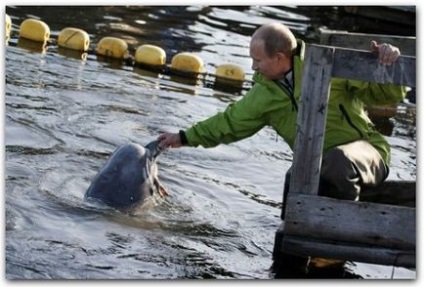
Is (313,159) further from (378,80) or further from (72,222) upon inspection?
(72,222)

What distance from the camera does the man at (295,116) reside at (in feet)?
21.0

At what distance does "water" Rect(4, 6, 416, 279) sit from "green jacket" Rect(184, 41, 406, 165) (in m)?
0.82

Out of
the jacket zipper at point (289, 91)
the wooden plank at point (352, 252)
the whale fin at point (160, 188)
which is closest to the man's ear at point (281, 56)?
the jacket zipper at point (289, 91)

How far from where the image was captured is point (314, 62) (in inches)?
236

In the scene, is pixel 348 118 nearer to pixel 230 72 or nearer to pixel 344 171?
pixel 344 171

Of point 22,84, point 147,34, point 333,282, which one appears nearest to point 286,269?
point 333,282

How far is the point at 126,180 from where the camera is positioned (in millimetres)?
7227

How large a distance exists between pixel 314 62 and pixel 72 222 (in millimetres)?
2139

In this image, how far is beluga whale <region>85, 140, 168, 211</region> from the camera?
719cm

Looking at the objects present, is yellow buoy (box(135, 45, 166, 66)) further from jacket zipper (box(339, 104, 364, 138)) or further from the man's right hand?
jacket zipper (box(339, 104, 364, 138))

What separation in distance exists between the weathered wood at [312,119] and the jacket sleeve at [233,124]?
617mm

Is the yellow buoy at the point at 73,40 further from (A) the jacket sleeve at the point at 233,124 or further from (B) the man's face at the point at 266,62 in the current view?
(B) the man's face at the point at 266,62

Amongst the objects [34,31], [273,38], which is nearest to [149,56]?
[34,31]

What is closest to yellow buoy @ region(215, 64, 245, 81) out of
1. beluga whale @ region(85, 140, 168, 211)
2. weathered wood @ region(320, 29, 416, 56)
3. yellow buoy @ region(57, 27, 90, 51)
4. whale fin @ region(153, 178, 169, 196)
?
yellow buoy @ region(57, 27, 90, 51)
